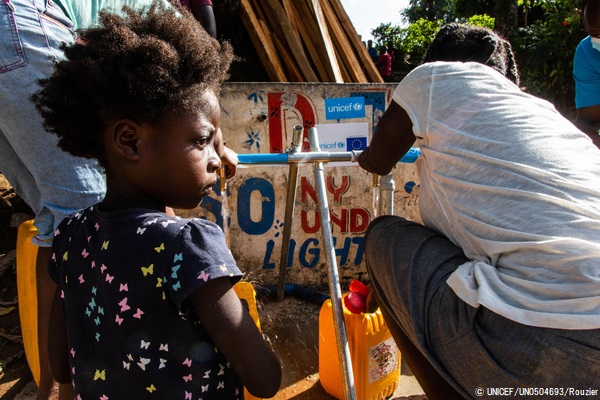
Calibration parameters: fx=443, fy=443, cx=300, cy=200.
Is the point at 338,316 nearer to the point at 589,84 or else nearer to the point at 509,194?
the point at 509,194

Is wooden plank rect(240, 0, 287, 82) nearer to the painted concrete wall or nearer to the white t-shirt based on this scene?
the painted concrete wall

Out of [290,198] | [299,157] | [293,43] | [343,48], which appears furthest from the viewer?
[343,48]

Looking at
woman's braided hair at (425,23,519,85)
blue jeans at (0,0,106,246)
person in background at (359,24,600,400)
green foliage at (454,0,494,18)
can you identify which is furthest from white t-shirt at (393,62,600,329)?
green foliage at (454,0,494,18)

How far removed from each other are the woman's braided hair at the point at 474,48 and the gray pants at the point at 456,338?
28.7 inches

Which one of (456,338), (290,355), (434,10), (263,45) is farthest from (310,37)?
(434,10)

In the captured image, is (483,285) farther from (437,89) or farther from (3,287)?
(3,287)

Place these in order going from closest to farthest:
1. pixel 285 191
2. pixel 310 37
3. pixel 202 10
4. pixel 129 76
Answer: pixel 129 76
pixel 202 10
pixel 285 191
pixel 310 37

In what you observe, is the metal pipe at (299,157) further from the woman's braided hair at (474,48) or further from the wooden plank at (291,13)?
the wooden plank at (291,13)

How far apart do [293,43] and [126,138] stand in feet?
10.5

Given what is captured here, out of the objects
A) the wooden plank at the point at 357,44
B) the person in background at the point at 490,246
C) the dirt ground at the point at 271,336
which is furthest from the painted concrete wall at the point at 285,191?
the person in background at the point at 490,246

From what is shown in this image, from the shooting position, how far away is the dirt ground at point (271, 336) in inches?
95.3

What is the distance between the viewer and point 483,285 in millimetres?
1185

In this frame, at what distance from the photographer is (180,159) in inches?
43.1

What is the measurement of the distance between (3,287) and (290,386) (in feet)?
7.26
